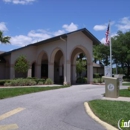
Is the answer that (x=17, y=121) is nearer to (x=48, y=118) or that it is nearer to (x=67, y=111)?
(x=48, y=118)

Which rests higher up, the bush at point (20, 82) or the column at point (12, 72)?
the column at point (12, 72)

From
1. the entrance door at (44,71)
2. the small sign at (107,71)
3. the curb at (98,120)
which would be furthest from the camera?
the entrance door at (44,71)

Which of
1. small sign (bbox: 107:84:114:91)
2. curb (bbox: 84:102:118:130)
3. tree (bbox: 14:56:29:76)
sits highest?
tree (bbox: 14:56:29:76)

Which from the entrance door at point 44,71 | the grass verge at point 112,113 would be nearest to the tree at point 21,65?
the entrance door at point 44,71

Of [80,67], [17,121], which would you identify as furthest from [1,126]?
[80,67]

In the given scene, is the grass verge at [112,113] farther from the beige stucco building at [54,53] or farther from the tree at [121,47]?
the tree at [121,47]

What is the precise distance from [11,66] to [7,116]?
19.8m

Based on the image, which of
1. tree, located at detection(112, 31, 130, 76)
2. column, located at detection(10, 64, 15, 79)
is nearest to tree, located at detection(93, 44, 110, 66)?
tree, located at detection(112, 31, 130, 76)

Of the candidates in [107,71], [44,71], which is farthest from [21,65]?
[107,71]

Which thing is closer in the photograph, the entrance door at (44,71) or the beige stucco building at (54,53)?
the beige stucco building at (54,53)

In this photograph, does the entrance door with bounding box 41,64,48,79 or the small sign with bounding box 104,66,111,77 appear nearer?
the small sign with bounding box 104,66,111,77

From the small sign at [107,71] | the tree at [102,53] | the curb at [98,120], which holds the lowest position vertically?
the curb at [98,120]

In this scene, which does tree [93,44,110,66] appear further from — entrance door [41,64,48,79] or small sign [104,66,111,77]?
small sign [104,66,111,77]

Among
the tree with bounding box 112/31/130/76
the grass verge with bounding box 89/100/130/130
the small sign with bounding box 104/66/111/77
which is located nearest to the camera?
the grass verge with bounding box 89/100/130/130
